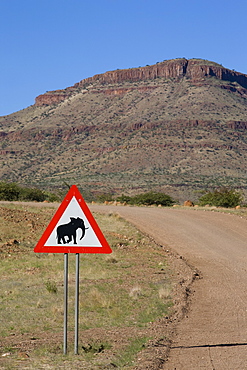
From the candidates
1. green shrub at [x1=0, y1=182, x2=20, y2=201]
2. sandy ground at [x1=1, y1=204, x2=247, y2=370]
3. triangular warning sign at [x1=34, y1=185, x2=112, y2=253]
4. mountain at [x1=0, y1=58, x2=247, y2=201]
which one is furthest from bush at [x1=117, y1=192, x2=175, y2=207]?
triangular warning sign at [x1=34, y1=185, x2=112, y2=253]

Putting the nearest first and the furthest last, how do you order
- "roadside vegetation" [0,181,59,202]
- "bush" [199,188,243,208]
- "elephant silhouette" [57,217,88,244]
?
"elephant silhouette" [57,217,88,244] → "bush" [199,188,243,208] → "roadside vegetation" [0,181,59,202]

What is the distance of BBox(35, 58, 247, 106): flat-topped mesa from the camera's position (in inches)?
5300

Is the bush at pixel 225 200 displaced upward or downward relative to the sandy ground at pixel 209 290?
upward

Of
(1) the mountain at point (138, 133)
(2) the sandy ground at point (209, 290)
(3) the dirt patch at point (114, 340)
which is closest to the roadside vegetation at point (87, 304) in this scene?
(3) the dirt patch at point (114, 340)

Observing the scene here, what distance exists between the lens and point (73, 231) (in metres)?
7.05

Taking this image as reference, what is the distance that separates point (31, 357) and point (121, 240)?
13.1 metres

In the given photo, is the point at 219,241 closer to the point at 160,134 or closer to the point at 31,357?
the point at 31,357

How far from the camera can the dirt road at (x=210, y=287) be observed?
7152 millimetres

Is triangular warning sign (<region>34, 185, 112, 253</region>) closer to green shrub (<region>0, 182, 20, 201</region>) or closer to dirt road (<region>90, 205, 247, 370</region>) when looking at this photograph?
dirt road (<region>90, 205, 247, 370</region>)

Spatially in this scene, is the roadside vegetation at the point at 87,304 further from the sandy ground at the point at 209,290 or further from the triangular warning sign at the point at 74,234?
the triangular warning sign at the point at 74,234

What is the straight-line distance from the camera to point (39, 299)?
35.8 feet

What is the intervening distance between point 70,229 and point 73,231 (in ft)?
0.18

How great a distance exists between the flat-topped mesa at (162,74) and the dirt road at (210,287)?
108618 millimetres

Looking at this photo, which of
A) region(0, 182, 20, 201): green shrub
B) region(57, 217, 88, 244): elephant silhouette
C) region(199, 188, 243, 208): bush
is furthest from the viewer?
region(0, 182, 20, 201): green shrub
